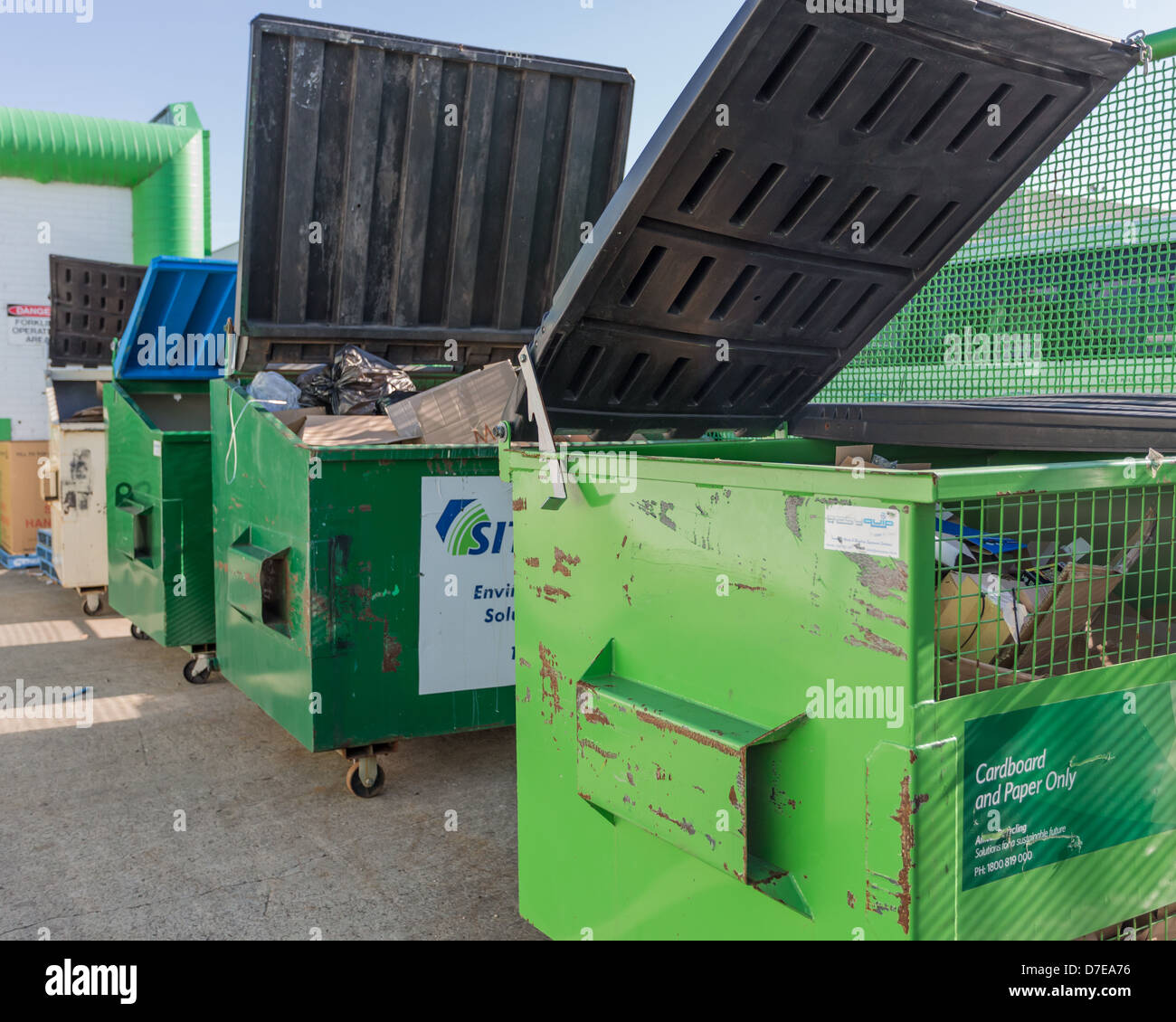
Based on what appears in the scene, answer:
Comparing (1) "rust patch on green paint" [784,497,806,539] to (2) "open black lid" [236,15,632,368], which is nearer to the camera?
(1) "rust patch on green paint" [784,497,806,539]

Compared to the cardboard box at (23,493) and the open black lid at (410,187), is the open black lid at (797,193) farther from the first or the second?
the cardboard box at (23,493)

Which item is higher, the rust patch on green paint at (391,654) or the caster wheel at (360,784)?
the rust patch on green paint at (391,654)

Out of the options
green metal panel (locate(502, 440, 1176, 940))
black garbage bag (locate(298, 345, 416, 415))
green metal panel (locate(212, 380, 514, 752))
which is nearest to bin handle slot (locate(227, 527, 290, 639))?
green metal panel (locate(212, 380, 514, 752))

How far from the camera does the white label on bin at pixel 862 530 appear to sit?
5.12ft

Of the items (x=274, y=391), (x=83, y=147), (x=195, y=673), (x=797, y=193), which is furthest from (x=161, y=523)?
(x=83, y=147)

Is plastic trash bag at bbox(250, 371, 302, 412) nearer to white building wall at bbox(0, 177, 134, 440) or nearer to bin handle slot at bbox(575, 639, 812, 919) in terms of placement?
bin handle slot at bbox(575, 639, 812, 919)

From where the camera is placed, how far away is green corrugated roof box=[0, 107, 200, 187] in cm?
1278

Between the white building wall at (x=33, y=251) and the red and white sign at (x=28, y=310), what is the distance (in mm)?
47

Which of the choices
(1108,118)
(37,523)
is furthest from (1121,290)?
(37,523)

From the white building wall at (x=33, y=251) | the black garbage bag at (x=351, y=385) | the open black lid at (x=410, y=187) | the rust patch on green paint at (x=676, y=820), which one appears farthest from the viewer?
the white building wall at (x=33, y=251)

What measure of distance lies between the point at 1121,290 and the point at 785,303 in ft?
5.20

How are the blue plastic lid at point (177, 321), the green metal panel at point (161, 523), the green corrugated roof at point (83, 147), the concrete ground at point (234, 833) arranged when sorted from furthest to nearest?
the green corrugated roof at point (83, 147)
the blue plastic lid at point (177, 321)
the green metal panel at point (161, 523)
the concrete ground at point (234, 833)

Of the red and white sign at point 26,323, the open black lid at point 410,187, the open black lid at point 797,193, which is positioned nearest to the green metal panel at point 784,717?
the open black lid at point 797,193

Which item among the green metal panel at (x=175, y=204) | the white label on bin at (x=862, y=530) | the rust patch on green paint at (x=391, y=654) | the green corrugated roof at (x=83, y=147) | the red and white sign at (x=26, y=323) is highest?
the green corrugated roof at (x=83, y=147)
